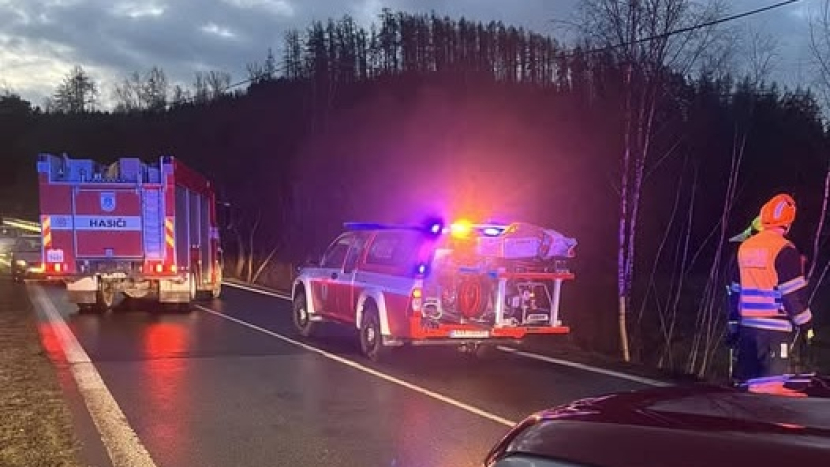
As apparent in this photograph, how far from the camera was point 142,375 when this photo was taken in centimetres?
1065

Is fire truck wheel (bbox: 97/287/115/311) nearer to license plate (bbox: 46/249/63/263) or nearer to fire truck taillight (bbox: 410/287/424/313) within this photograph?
license plate (bbox: 46/249/63/263)

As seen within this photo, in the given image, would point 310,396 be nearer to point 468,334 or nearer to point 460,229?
point 468,334

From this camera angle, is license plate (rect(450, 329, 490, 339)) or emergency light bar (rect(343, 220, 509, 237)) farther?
emergency light bar (rect(343, 220, 509, 237))

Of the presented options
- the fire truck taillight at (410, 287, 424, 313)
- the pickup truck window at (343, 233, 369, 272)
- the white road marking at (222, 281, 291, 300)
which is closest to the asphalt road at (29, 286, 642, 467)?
the fire truck taillight at (410, 287, 424, 313)

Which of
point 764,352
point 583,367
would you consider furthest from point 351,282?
point 764,352

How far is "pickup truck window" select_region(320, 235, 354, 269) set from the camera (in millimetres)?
13570

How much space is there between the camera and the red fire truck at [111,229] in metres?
18.8

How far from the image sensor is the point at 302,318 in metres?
14.7

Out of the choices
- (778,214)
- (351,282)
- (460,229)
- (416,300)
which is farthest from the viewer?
(351,282)

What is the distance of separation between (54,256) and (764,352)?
1541 centimetres

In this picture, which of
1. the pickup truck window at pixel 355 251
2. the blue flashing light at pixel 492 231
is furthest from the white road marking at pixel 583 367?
the pickup truck window at pixel 355 251

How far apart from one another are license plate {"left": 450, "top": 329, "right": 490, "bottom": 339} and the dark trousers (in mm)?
4058

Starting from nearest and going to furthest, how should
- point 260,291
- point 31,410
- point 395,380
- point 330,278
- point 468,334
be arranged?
point 31,410 → point 395,380 → point 468,334 → point 330,278 → point 260,291

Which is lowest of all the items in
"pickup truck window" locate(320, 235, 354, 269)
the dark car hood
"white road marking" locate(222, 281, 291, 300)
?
"white road marking" locate(222, 281, 291, 300)
